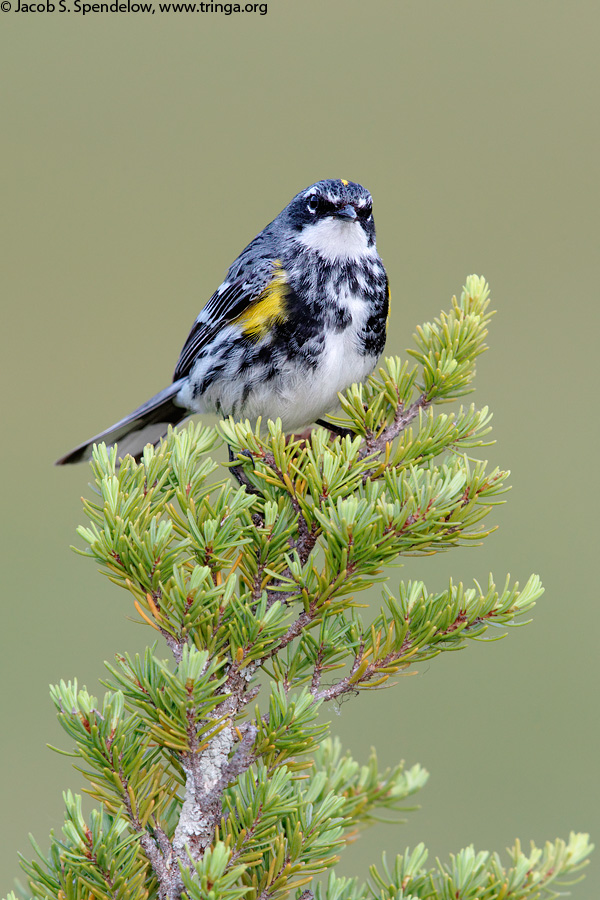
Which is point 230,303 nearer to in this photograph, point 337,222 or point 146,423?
point 337,222

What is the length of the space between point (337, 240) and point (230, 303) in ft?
1.27

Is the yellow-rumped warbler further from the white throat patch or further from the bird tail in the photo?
the bird tail

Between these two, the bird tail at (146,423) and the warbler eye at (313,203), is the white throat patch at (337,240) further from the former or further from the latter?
the bird tail at (146,423)

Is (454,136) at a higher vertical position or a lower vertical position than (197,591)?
higher

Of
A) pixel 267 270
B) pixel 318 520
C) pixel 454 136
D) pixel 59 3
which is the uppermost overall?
pixel 59 3

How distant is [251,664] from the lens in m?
1.15

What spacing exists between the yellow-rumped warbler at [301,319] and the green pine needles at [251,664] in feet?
3.43

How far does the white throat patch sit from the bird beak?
0.05 ft

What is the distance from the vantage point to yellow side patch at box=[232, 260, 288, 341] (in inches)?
94.3

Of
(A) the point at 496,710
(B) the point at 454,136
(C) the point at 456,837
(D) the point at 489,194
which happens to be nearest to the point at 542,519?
(A) the point at 496,710

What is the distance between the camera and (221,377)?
2.55 m

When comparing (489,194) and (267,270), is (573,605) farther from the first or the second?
(489,194)

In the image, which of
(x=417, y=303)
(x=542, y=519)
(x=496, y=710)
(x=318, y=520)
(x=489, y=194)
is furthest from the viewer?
(x=489, y=194)

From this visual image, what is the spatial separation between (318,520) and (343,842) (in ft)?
1.32
